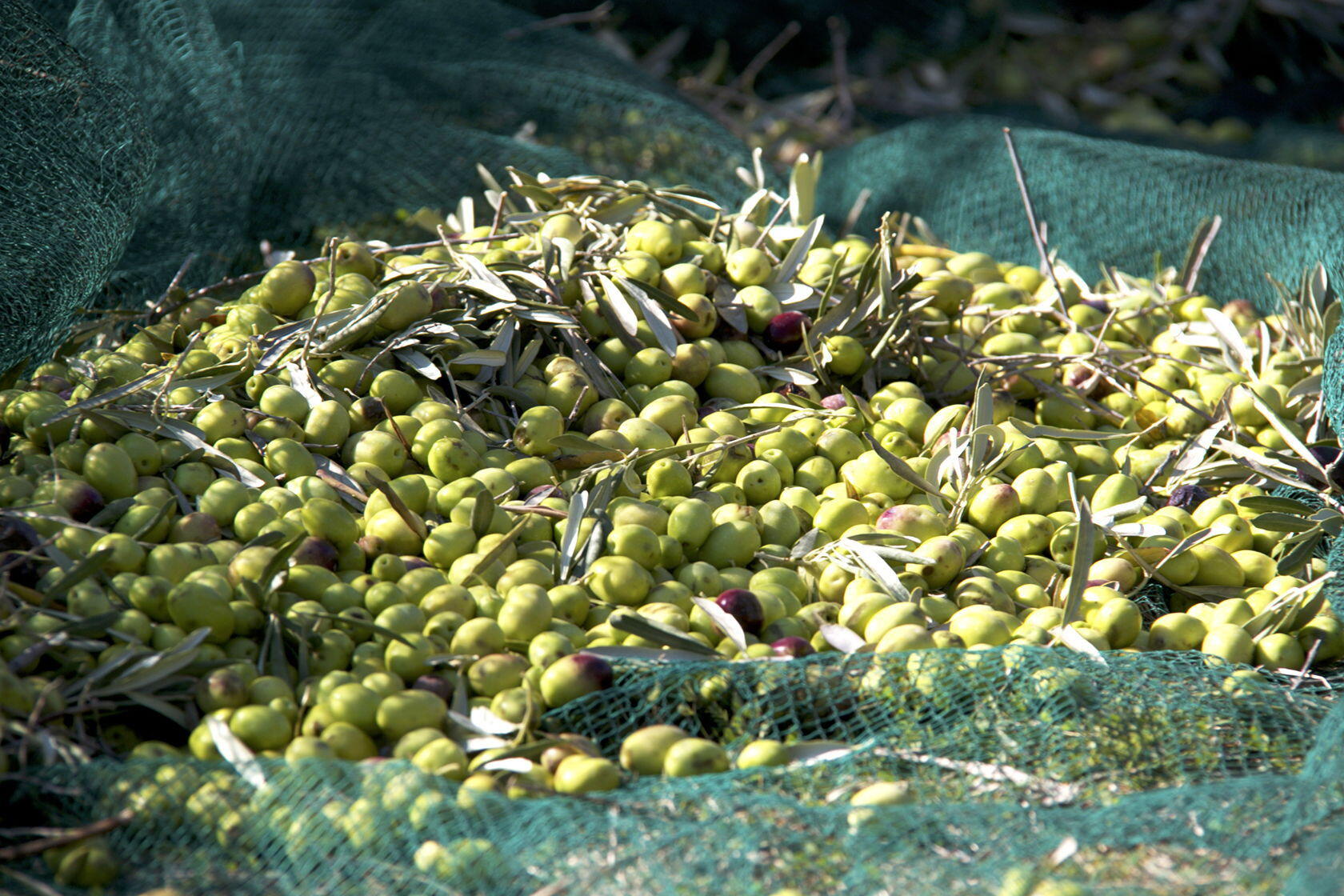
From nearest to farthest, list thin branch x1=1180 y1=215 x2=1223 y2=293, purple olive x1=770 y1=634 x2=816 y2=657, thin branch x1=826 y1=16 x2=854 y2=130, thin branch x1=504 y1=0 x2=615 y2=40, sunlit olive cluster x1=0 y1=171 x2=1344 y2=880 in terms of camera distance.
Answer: sunlit olive cluster x1=0 y1=171 x2=1344 y2=880, purple olive x1=770 y1=634 x2=816 y2=657, thin branch x1=1180 y1=215 x2=1223 y2=293, thin branch x1=504 y1=0 x2=615 y2=40, thin branch x1=826 y1=16 x2=854 y2=130

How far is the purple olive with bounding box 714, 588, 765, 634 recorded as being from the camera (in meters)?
1.42

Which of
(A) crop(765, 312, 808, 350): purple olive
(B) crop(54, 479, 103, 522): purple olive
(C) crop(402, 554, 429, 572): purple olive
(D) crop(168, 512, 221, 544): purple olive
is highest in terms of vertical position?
(A) crop(765, 312, 808, 350): purple olive

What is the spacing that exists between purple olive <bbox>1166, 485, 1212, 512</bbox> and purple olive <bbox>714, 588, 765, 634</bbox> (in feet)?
2.62

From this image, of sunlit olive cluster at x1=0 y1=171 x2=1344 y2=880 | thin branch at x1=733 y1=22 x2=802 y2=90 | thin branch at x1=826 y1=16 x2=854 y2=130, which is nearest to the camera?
sunlit olive cluster at x1=0 y1=171 x2=1344 y2=880

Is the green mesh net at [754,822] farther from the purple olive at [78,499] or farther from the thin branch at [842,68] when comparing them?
the thin branch at [842,68]

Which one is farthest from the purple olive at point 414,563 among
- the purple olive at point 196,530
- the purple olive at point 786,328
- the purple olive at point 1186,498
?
the purple olive at point 1186,498

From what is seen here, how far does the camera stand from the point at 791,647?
4.53 ft

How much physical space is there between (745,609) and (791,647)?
79mm

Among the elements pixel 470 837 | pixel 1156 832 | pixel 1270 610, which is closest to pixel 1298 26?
pixel 1270 610

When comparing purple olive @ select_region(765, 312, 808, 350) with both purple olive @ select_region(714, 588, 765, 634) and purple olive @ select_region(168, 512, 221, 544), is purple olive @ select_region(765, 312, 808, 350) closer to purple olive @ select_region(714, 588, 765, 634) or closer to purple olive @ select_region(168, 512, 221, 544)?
purple olive @ select_region(714, 588, 765, 634)

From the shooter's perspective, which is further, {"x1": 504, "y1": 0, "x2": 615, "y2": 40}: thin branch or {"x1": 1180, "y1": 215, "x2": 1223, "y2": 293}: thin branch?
{"x1": 504, "y1": 0, "x2": 615, "y2": 40}: thin branch

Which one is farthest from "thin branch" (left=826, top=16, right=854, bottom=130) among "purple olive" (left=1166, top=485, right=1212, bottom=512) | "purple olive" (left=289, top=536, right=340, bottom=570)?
"purple olive" (left=289, top=536, right=340, bottom=570)

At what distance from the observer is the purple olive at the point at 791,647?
54.1 inches

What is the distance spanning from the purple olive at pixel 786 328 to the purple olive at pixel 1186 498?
25.9 inches
